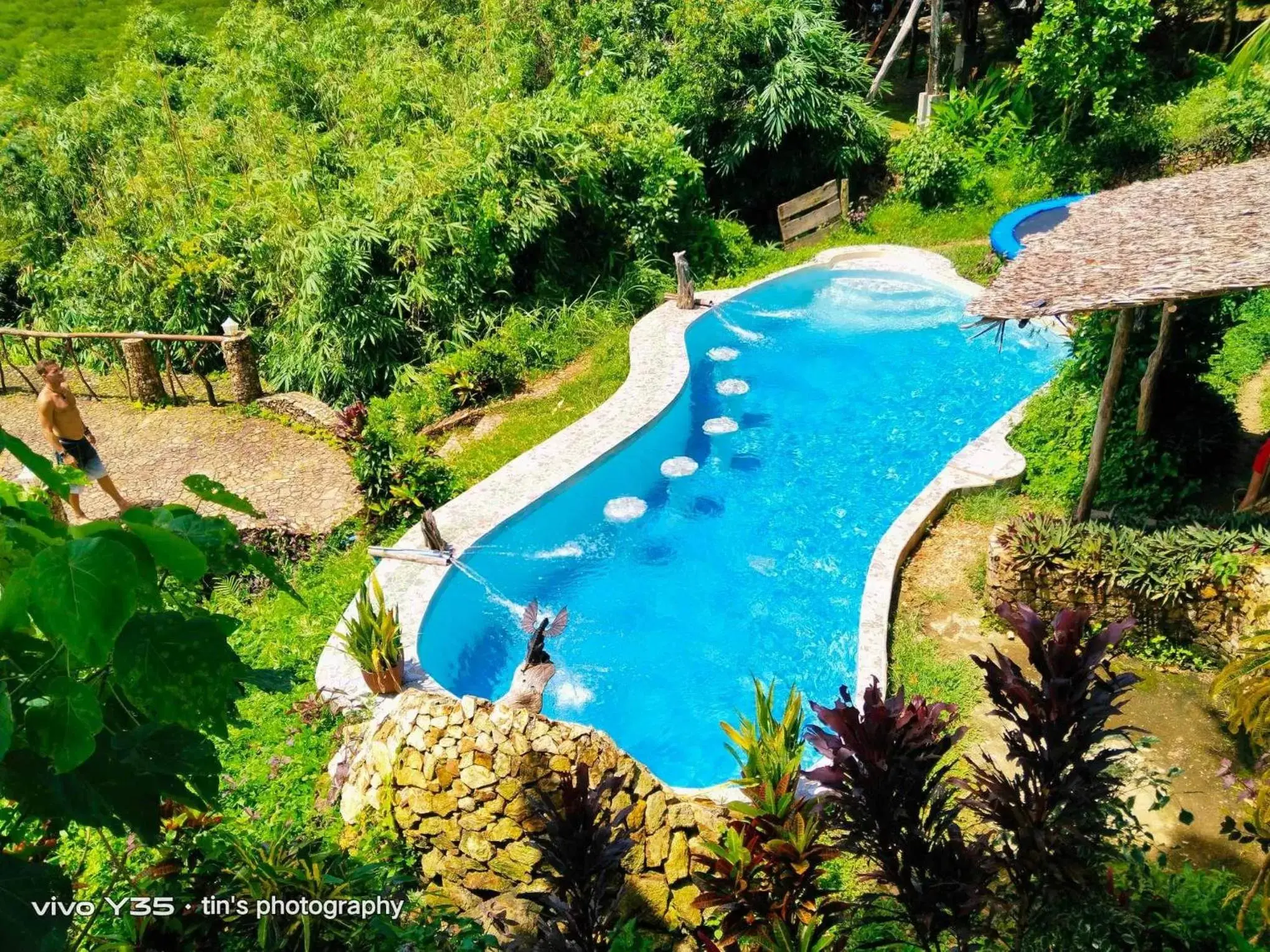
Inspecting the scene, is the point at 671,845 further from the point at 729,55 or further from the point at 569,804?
the point at 729,55

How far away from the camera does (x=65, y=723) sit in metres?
1.77

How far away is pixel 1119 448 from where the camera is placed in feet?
25.3

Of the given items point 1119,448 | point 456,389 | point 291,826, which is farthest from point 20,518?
point 456,389

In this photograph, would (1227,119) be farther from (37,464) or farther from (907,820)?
(37,464)

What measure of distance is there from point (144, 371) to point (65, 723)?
12.0 meters

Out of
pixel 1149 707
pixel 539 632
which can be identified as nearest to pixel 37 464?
pixel 539 632

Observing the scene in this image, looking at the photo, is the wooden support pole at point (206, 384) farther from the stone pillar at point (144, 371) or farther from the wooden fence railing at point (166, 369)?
the stone pillar at point (144, 371)

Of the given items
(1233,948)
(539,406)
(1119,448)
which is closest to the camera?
(1233,948)

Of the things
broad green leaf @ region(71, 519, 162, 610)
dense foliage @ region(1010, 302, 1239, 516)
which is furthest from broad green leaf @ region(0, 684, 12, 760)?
dense foliage @ region(1010, 302, 1239, 516)

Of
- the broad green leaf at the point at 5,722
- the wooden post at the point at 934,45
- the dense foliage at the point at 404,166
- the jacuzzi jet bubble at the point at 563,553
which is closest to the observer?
the broad green leaf at the point at 5,722

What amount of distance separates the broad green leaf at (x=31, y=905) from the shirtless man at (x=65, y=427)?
6689mm

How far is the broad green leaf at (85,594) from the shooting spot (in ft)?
5.29

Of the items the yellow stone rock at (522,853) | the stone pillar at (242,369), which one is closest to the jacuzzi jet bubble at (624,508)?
the yellow stone rock at (522,853)

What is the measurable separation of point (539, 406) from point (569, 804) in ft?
25.0
